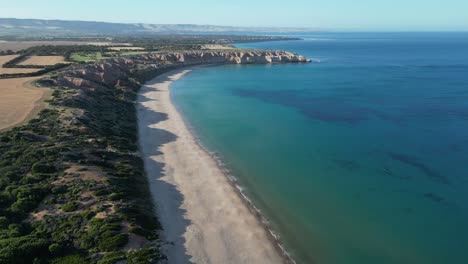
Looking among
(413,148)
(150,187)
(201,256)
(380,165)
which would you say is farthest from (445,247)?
(150,187)

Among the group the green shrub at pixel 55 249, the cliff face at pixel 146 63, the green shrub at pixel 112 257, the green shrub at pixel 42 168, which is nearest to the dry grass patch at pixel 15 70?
the cliff face at pixel 146 63

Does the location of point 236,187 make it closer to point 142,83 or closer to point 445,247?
point 445,247

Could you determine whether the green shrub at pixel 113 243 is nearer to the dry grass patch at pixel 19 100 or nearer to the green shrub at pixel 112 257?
the green shrub at pixel 112 257

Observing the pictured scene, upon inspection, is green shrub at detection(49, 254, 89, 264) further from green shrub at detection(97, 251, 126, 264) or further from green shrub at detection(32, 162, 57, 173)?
green shrub at detection(32, 162, 57, 173)

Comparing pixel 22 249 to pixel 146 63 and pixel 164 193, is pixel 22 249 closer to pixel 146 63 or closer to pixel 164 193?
pixel 164 193

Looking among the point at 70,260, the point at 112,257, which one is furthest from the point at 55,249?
the point at 112,257

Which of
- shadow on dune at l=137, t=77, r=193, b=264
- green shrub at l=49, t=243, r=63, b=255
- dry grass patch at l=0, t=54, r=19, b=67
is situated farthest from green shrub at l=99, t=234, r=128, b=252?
dry grass patch at l=0, t=54, r=19, b=67
